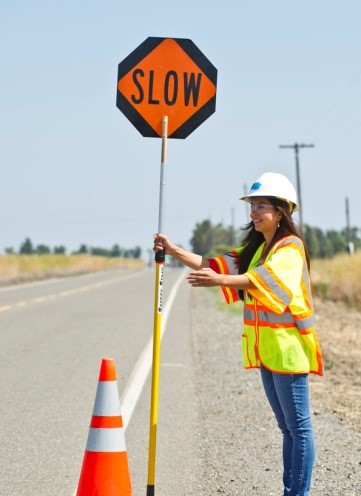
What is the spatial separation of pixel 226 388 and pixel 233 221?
3588 inches

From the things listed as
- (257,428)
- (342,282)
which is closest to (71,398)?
(257,428)

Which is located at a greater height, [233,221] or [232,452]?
[233,221]

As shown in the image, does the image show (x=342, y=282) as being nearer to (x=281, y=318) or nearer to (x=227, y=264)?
(x=227, y=264)

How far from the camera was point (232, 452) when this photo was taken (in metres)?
6.50

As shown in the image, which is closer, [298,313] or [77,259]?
[298,313]

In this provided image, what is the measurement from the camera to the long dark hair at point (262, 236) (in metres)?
4.90

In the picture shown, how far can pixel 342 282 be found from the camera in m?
27.8

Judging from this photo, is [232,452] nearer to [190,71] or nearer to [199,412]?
[199,412]

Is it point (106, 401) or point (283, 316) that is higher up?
point (283, 316)

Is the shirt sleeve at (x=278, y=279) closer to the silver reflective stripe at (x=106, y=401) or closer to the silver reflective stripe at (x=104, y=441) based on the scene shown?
the silver reflective stripe at (x=106, y=401)

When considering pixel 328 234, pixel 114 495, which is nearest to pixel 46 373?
pixel 114 495

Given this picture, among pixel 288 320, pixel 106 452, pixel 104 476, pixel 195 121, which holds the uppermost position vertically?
pixel 195 121

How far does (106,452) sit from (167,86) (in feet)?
7.25

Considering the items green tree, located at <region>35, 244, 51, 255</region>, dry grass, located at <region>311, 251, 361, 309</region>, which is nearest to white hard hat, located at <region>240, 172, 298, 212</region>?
dry grass, located at <region>311, 251, 361, 309</region>
